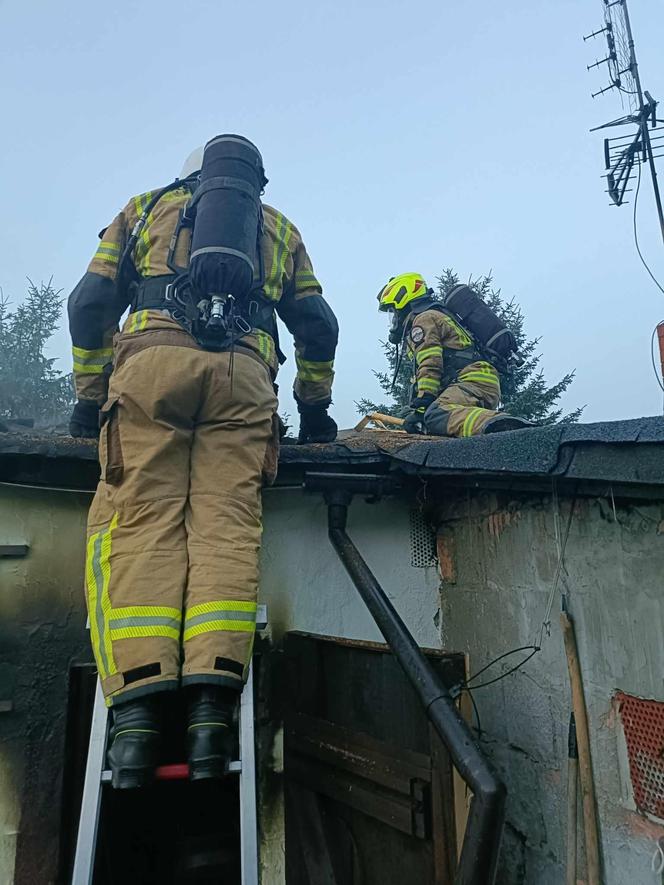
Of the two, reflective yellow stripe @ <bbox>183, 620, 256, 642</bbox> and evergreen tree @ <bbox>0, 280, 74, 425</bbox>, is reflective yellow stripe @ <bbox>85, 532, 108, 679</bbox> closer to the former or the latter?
reflective yellow stripe @ <bbox>183, 620, 256, 642</bbox>

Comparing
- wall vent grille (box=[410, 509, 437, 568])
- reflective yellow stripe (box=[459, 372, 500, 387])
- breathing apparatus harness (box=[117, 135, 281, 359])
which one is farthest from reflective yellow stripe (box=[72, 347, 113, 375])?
reflective yellow stripe (box=[459, 372, 500, 387])

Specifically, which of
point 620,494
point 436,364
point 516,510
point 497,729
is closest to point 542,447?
point 620,494

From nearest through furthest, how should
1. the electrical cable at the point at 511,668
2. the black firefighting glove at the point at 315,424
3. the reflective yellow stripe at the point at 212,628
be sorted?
1. the reflective yellow stripe at the point at 212,628
2. the electrical cable at the point at 511,668
3. the black firefighting glove at the point at 315,424

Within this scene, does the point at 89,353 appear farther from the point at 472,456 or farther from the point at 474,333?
the point at 474,333

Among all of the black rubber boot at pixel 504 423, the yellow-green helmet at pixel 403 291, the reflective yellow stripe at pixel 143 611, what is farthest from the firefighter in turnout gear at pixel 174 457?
the yellow-green helmet at pixel 403 291

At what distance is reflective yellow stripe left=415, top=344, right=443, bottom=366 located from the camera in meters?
5.39

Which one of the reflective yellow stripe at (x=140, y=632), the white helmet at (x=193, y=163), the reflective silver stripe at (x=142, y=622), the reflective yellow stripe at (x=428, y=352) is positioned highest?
the white helmet at (x=193, y=163)

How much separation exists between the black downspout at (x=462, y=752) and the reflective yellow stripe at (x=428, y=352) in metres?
2.91

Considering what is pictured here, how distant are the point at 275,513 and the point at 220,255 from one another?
5.05ft

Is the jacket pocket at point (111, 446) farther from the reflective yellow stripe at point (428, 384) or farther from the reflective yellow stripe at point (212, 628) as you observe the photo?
the reflective yellow stripe at point (428, 384)

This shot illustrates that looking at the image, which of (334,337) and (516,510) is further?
(334,337)

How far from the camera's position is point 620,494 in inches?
92.3

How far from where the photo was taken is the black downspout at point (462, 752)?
6.51 feet

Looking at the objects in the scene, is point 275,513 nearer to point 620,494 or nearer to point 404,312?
point 620,494
